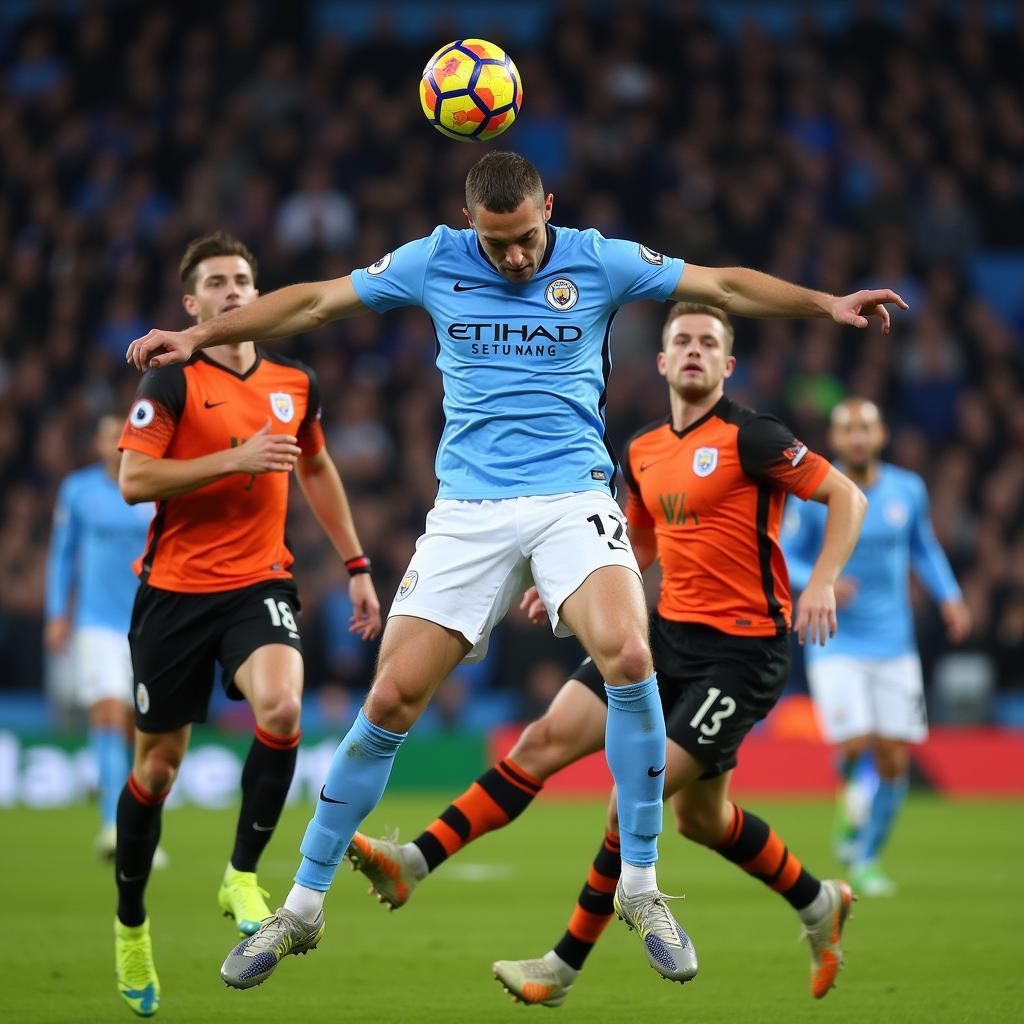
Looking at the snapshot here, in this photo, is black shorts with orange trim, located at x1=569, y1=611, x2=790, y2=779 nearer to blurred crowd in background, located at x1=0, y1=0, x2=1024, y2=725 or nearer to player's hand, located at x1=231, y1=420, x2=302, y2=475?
player's hand, located at x1=231, y1=420, x2=302, y2=475

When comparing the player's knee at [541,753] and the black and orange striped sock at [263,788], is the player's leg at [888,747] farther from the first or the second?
the black and orange striped sock at [263,788]

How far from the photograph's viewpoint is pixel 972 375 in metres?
19.4

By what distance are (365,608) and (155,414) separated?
45.7 inches

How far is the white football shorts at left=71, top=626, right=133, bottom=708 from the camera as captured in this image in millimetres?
11062

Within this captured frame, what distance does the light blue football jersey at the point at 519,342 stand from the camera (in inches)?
231

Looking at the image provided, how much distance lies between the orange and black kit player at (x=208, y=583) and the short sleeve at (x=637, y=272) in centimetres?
164

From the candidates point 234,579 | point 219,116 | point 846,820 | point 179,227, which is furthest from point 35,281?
point 234,579

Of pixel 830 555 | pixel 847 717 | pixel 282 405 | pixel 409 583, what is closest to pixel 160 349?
pixel 409 583

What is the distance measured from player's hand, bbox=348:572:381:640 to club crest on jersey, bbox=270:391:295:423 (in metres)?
0.73

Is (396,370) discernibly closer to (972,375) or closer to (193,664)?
(972,375)

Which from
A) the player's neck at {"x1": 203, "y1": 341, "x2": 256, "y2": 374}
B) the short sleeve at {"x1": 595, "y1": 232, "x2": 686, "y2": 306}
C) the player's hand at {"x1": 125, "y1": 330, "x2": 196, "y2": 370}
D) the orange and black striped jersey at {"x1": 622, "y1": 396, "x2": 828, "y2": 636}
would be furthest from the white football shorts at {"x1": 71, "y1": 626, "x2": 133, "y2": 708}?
the short sleeve at {"x1": 595, "y1": 232, "x2": 686, "y2": 306}

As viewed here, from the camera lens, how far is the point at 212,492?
6859mm

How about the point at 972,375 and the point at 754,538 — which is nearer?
the point at 754,538

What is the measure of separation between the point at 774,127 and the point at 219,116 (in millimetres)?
6796
